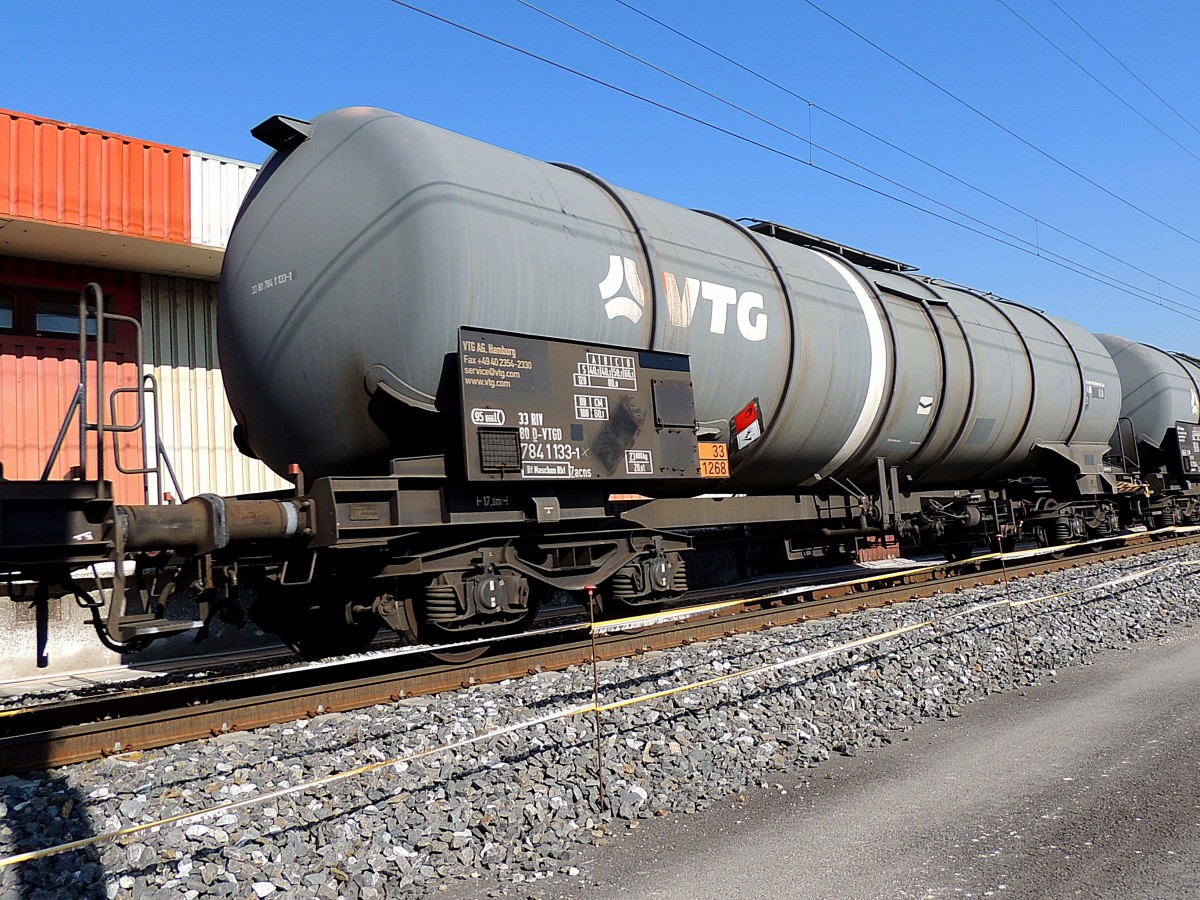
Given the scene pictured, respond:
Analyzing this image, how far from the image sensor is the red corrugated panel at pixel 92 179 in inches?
476

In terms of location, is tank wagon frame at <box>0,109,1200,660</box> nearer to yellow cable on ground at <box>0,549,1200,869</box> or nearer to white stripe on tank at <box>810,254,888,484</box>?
white stripe on tank at <box>810,254,888,484</box>

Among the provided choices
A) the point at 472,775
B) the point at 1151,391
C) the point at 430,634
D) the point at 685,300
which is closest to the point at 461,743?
the point at 472,775

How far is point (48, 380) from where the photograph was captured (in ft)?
44.4

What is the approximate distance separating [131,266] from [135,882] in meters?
12.7

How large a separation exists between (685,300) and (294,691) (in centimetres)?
451

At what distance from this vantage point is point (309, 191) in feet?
23.7

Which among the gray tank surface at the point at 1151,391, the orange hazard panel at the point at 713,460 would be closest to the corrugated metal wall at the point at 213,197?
the orange hazard panel at the point at 713,460

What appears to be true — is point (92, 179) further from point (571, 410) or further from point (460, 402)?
point (571, 410)

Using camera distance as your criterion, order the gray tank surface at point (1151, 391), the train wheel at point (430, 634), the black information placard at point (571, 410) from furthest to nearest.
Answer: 1. the gray tank surface at point (1151, 391)
2. the train wheel at point (430, 634)
3. the black information placard at point (571, 410)

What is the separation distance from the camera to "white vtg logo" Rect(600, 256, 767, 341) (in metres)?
7.66

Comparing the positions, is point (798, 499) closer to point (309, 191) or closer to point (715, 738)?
point (715, 738)

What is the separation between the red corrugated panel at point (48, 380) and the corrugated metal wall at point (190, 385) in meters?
0.44

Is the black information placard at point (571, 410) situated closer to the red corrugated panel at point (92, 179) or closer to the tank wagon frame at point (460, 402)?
the tank wagon frame at point (460, 402)

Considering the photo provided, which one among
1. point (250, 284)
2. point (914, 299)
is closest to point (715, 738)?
point (250, 284)
